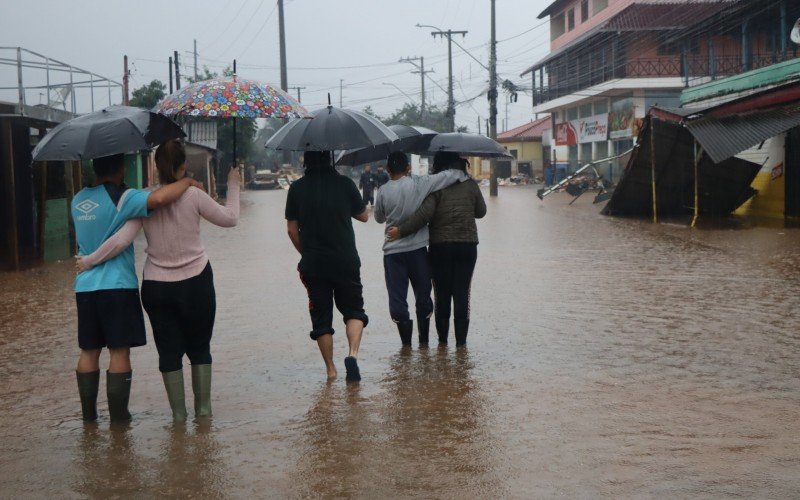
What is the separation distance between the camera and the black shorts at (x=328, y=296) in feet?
20.7

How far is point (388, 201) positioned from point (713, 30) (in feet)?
107

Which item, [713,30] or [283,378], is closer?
[283,378]

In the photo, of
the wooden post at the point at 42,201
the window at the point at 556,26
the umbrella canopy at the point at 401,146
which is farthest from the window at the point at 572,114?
the umbrella canopy at the point at 401,146

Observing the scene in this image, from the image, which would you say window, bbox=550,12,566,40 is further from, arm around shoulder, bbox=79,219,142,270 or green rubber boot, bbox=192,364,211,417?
arm around shoulder, bbox=79,219,142,270

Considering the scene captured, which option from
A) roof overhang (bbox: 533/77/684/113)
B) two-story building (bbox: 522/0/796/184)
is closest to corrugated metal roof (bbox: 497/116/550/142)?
two-story building (bbox: 522/0/796/184)

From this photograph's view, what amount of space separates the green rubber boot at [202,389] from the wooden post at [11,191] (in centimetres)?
990

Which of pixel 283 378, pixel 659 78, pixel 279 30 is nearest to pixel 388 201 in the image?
pixel 283 378

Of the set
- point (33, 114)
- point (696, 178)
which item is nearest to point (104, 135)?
point (33, 114)

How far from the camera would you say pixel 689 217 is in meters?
22.3

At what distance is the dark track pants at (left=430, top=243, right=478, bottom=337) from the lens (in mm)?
7426

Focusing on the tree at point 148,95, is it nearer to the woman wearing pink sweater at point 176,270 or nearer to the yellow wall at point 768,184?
the yellow wall at point 768,184

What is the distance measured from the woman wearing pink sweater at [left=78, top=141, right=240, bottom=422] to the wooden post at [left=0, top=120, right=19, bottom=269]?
32.6 ft

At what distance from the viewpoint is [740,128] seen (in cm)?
1731

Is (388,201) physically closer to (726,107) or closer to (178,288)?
(178,288)
